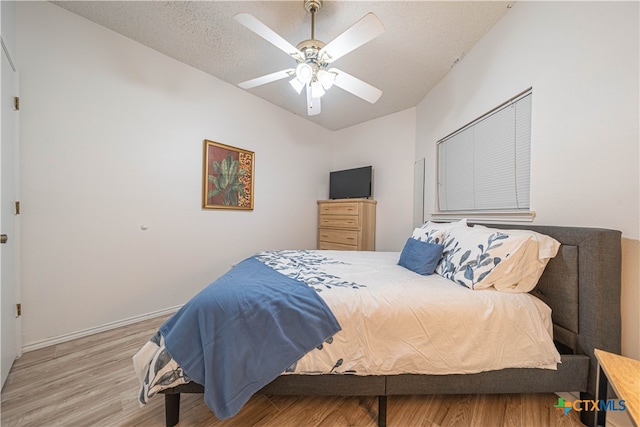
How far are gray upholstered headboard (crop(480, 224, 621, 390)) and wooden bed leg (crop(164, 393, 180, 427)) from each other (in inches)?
79.5

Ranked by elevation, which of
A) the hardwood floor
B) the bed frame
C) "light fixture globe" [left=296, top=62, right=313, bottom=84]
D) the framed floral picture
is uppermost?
"light fixture globe" [left=296, top=62, right=313, bottom=84]

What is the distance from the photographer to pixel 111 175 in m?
2.09

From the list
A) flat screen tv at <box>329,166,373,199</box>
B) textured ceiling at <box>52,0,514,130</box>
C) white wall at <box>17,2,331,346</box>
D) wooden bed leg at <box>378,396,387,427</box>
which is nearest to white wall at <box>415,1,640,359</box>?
textured ceiling at <box>52,0,514,130</box>

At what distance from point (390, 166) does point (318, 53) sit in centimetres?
234

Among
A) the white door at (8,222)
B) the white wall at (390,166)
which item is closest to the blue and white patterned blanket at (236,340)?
the white door at (8,222)

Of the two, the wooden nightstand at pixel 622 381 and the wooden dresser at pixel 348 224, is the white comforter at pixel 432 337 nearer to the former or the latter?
the wooden nightstand at pixel 622 381

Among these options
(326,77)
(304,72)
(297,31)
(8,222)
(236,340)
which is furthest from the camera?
(297,31)

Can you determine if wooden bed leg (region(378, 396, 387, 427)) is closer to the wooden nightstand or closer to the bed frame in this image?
the bed frame

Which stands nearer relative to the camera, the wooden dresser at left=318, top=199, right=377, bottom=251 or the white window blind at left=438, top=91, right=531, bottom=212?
the white window blind at left=438, top=91, right=531, bottom=212

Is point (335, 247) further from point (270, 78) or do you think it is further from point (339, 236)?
point (270, 78)

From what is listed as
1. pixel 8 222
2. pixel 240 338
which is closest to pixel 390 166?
pixel 240 338

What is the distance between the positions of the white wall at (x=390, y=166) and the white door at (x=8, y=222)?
3.72m

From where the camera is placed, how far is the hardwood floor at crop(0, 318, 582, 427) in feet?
3.79

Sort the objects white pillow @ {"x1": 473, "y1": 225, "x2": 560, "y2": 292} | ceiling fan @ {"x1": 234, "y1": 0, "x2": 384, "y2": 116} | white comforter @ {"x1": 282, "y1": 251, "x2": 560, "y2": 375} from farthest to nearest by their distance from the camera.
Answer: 1. ceiling fan @ {"x1": 234, "y1": 0, "x2": 384, "y2": 116}
2. white pillow @ {"x1": 473, "y1": 225, "x2": 560, "y2": 292}
3. white comforter @ {"x1": 282, "y1": 251, "x2": 560, "y2": 375}
